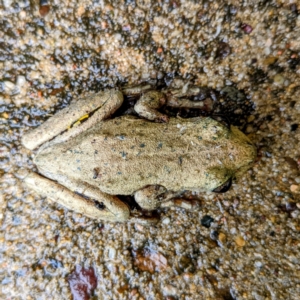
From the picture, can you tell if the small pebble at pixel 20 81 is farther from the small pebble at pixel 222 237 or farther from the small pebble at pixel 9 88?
the small pebble at pixel 222 237

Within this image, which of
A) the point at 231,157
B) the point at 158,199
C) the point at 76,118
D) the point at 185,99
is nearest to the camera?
the point at 231,157

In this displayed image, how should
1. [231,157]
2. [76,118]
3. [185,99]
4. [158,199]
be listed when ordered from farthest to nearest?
1. [185,99]
2. [158,199]
3. [76,118]
4. [231,157]

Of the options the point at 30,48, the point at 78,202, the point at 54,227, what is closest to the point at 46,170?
the point at 78,202

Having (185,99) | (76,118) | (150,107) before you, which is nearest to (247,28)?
(185,99)

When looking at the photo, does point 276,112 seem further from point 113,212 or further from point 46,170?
point 46,170

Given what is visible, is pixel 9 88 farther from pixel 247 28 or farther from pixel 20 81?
pixel 247 28

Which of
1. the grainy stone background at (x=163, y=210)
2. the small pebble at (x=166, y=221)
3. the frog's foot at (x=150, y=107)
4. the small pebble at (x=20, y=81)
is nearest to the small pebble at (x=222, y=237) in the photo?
the grainy stone background at (x=163, y=210)
